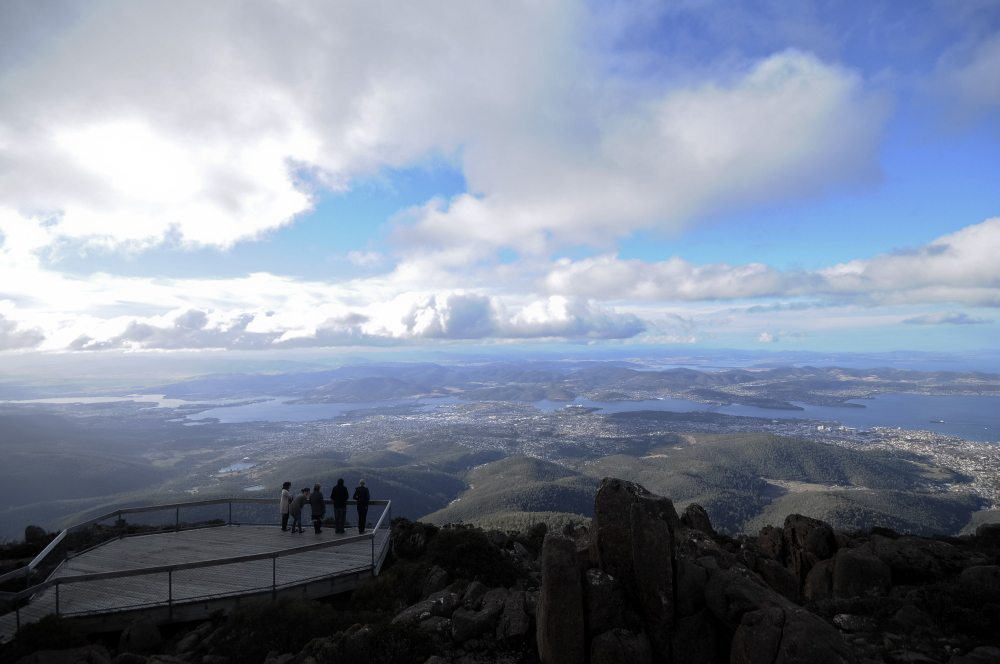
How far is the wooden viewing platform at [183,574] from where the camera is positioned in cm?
1097

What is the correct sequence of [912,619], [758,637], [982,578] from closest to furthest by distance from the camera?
1. [758,637]
2. [912,619]
3. [982,578]

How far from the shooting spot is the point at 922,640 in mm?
9602

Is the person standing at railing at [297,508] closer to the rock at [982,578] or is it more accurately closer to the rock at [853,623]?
the rock at [853,623]

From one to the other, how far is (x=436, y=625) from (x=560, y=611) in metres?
3.56

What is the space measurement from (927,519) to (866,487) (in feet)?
127

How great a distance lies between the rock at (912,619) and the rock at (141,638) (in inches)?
730

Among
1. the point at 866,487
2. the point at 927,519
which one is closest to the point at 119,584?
the point at 927,519

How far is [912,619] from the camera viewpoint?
10609 mm

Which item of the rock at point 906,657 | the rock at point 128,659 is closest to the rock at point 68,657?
the rock at point 128,659

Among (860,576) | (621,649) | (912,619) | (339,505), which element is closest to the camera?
(621,649)

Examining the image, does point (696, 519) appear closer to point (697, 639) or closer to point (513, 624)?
point (697, 639)

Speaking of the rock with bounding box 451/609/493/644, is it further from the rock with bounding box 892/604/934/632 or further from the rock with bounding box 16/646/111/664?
the rock with bounding box 892/604/934/632

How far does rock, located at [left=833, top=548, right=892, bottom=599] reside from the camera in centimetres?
1420

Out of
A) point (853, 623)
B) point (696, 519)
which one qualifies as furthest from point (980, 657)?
point (696, 519)
